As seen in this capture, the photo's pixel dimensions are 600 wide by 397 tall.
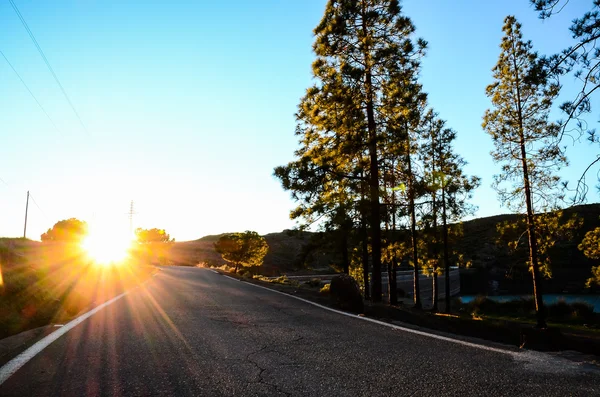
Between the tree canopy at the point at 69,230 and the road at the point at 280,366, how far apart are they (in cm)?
9715

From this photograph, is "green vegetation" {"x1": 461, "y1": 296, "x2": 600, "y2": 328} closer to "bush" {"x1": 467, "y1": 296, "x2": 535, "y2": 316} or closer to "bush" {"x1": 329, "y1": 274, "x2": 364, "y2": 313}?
"bush" {"x1": 467, "y1": 296, "x2": 535, "y2": 316}

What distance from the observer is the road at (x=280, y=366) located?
3090mm

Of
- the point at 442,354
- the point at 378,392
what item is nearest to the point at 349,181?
the point at 442,354

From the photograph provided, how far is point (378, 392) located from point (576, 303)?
35.6m

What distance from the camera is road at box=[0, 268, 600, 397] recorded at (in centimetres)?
309

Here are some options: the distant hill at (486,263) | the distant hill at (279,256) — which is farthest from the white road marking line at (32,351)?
the distant hill at (486,263)

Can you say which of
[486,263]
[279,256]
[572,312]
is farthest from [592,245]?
[279,256]

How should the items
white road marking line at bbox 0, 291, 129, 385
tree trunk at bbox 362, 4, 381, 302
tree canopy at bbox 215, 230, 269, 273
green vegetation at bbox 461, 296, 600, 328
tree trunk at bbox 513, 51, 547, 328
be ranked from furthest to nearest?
tree canopy at bbox 215, 230, 269, 273
green vegetation at bbox 461, 296, 600, 328
tree trunk at bbox 513, 51, 547, 328
tree trunk at bbox 362, 4, 381, 302
white road marking line at bbox 0, 291, 129, 385

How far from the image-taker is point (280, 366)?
12.6ft

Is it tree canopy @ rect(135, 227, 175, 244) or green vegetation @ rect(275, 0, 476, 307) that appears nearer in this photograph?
green vegetation @ rect(275, 0, 476, 307)

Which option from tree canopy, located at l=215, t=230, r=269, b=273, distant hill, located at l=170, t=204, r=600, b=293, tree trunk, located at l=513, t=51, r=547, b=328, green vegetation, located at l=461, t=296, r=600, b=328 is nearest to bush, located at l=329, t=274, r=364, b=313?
tree trunk, located at l=513, t=51, r=547, b=328

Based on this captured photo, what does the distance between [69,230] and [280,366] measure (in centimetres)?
10490

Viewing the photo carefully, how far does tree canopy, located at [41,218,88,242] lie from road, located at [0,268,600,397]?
9715 cm

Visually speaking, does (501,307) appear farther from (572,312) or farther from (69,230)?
(69,230)
